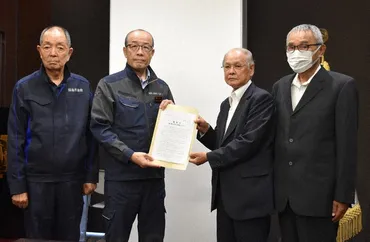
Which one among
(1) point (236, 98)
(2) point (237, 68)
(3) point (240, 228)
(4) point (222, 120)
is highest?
(2) point (237, 68)

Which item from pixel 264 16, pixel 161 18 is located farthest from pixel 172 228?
Result: pixel 264 16

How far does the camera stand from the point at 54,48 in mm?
2559

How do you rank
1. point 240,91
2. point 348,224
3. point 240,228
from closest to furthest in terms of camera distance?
point 240,228, point 240,91, point 348,224

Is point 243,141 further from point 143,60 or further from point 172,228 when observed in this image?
point 172,228

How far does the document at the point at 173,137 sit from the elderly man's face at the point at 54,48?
654 mm

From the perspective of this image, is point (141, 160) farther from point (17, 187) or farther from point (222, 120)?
point (17, 187)

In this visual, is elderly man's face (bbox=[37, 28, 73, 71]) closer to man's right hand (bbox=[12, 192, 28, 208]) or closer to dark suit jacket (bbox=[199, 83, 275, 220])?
man's right hand (bbox=[12, 192, 28, 208])

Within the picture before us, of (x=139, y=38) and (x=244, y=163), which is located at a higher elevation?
(x=139, y=38)

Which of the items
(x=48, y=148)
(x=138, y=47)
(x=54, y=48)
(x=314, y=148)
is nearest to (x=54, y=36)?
(x=54, y=48)

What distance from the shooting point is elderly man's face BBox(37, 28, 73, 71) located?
2.56 m

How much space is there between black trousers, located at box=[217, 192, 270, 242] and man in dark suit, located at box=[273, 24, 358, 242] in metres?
0.14

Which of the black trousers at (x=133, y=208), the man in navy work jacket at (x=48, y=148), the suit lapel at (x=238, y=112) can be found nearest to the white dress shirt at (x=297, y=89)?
the suit lapel at (x=238, y=112)

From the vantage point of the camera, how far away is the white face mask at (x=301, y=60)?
7.30 feet

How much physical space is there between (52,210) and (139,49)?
41.4 inches
